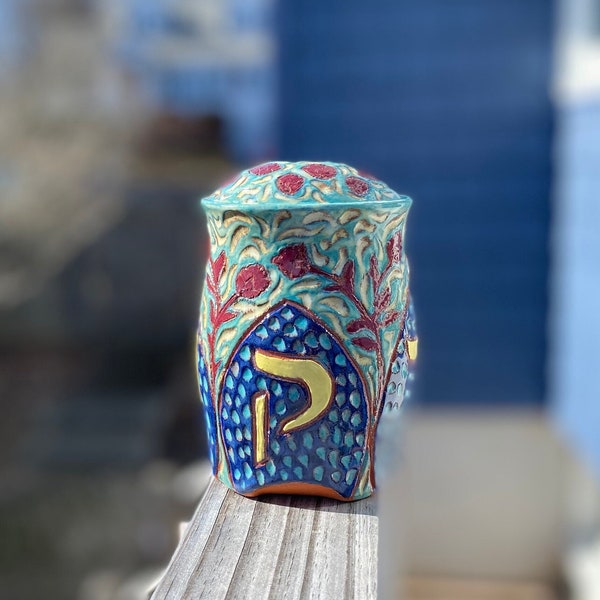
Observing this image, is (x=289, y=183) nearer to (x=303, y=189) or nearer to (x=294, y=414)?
(x=303, y=189)

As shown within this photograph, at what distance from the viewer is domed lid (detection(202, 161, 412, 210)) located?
98cm

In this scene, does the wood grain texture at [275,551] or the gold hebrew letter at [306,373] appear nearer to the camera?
the wood grain texture at [275,551]

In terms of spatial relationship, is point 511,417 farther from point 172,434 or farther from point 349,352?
point 349,352

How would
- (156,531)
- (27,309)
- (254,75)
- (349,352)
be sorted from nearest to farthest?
1. (349,352)
2. (156,531)
3. (27,309)
4. (254,75)

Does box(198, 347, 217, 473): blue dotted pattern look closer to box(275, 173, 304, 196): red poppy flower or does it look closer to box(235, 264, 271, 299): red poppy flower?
box(235, 264, 271, 299): red poppy flower

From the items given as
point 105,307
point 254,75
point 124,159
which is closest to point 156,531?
point 105,307

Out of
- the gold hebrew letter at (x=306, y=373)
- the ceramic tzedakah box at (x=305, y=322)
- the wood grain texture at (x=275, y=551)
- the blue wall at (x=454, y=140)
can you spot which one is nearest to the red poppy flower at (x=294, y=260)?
the ceramic tzedakah box at (x=305, y=322)

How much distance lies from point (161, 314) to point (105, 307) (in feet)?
1.60

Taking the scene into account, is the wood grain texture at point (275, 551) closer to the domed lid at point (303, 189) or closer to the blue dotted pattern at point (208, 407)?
the blue dotted pattern at point (208, 407)

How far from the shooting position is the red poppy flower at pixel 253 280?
100cm

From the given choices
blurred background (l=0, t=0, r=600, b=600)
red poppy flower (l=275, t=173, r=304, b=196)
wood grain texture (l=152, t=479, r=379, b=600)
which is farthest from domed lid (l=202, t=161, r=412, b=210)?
blurred background (l=0, t=0, r=600, b=600)

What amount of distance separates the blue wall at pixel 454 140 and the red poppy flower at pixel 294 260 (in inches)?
132

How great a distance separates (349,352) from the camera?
1.01m

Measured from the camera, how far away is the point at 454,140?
4.23 m
